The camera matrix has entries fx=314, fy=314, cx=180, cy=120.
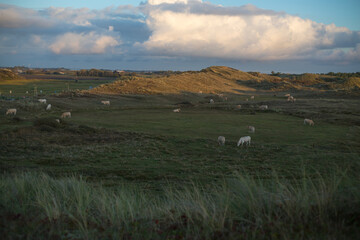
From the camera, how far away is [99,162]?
65.3 ft

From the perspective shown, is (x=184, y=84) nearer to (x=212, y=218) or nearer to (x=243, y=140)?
(x=243, y=140)

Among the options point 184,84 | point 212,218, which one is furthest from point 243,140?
point 184,84

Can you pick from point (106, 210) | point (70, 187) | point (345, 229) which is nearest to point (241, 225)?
point (345, 229)

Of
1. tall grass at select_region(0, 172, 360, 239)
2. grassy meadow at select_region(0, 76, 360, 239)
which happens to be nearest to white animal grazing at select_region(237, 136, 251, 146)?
grassy meadow at select_region(0, 76, 360, 239)

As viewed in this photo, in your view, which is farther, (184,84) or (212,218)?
(184,84)

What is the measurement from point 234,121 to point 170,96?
151 ft

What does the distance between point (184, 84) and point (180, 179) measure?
103 m

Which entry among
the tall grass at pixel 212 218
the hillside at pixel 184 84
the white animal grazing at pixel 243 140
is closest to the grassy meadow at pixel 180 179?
the tall grass at pixel 212 218

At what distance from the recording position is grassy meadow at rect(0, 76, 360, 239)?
6129 millimetres

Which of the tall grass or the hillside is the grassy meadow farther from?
the hillside

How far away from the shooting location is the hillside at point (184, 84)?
300 ft

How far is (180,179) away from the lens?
15.8 meters

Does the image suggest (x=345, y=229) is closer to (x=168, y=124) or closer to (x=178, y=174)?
(x=178, y=174)

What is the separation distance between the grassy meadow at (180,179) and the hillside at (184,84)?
134 feet
